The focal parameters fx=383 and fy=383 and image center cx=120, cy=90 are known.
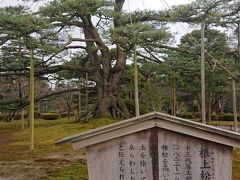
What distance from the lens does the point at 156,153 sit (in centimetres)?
450

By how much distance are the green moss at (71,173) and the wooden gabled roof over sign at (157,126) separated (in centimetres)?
466

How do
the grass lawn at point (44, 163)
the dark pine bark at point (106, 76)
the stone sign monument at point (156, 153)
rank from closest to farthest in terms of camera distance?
the stone sign monument at point (156, 153) → the grass lawn at point (44, 163) → the dark pine bark at point (106, 76)

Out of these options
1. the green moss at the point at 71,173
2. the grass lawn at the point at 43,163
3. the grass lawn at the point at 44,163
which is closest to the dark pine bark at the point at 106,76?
the grass lawn at the point at 43,163

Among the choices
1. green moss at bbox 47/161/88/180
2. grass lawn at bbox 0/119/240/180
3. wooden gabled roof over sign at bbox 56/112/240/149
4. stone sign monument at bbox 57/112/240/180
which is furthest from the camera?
grass lawn at bbox 0/119/240/180

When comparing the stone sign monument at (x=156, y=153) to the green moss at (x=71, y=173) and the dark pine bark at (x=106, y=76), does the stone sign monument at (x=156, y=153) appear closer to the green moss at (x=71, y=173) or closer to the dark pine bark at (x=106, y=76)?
the green moss at (x=71, y=173)

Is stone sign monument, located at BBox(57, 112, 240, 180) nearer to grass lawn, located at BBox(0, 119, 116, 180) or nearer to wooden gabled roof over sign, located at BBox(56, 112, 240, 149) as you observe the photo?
wooden gabled roof over sign, located at BBox(56, 112, 240, 149)

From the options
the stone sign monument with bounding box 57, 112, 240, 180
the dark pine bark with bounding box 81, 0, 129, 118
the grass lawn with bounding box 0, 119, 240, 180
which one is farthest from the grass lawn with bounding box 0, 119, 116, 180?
the dark pine bark with bounding box 81, 0, 129, 118

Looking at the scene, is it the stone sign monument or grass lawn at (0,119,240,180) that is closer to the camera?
the stone sign monument

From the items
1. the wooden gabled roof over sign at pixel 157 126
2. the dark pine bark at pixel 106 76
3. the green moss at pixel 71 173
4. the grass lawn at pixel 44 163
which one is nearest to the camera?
the wooden gabled roof over sign at pixel 157 126

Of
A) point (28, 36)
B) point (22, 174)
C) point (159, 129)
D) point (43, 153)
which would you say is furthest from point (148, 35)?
point (159, 129)

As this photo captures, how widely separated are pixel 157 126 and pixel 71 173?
5557 mm

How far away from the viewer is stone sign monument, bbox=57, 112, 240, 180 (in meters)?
4.45

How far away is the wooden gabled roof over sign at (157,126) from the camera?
434 cm

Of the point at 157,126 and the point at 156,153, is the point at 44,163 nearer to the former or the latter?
the point at 156,153
